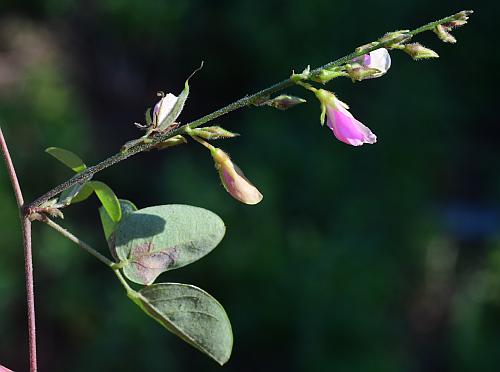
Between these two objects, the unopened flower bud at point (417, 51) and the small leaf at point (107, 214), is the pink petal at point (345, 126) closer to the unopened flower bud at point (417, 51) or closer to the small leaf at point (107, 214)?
the unopened flower bud at point (417, 51)

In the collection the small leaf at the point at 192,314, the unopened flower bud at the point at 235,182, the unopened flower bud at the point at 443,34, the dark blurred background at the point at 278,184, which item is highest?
the unopened flower bud at the point at 443,34

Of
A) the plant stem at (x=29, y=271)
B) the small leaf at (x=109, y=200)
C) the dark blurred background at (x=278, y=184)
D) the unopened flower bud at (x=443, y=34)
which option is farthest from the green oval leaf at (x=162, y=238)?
the dark blurred background at (x=278, y=184)

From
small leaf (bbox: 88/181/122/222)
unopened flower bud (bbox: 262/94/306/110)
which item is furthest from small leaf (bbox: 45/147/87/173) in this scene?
unopened flower bud (bbox: 262/94/306/110)

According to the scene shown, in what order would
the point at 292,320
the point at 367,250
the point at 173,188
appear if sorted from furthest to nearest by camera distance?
the point at 173,188, the point at 367,250, the point at 292,320

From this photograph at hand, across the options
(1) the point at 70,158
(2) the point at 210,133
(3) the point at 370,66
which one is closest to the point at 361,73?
(3) the point at 370,66

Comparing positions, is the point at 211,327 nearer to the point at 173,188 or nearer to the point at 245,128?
the point at 173,188

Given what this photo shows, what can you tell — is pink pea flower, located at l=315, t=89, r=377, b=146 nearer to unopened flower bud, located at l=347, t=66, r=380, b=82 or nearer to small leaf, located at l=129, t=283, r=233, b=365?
unopened flower bud, located at l=347, t=66, r=380, b=82

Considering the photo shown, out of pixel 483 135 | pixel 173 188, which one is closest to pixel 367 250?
pixel 173 188
